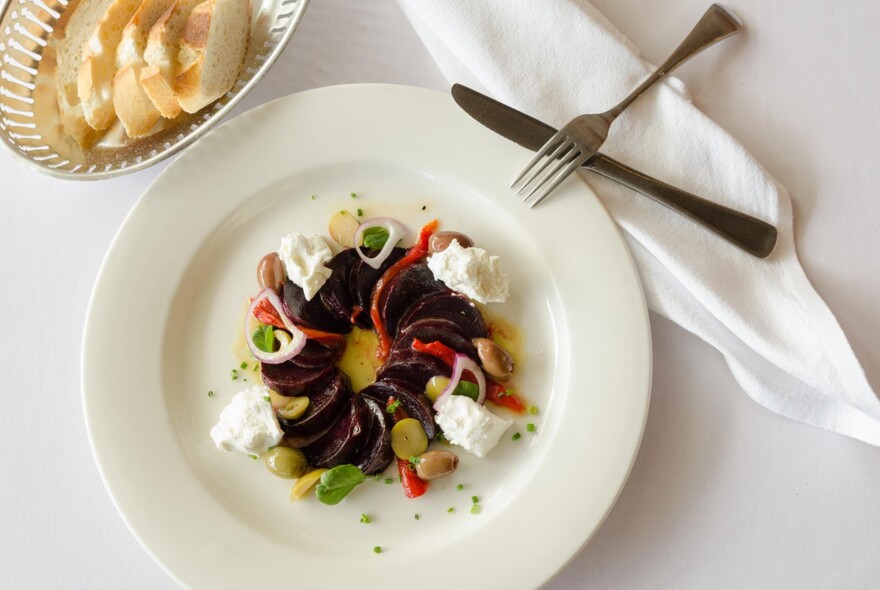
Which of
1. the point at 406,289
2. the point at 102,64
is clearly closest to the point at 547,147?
the point at 406,289

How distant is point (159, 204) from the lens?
105 inches

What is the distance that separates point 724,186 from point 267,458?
2.00 m

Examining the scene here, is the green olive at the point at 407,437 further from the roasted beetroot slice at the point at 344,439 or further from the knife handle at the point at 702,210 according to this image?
the knife handle at the point at 702,210

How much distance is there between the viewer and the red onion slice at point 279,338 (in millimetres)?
2621

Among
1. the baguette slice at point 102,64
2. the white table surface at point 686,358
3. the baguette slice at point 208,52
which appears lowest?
the white table surface at point 686,358

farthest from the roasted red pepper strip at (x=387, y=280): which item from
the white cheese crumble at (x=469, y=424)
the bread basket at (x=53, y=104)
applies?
the bread basket at (x=53, y=104)

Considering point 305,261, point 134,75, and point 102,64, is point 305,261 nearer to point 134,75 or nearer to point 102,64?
point 134,75

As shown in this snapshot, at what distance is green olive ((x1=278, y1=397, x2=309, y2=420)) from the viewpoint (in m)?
2.61

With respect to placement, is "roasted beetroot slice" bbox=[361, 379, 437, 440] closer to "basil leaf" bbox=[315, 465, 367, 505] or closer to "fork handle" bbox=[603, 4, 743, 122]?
"basil leaf" bbox=[315, 465, 367, 505]

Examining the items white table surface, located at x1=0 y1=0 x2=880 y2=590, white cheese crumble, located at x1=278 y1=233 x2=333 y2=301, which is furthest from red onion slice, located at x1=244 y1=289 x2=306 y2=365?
white table surface, located at x1=0 y1=0 x2=880 y2=590

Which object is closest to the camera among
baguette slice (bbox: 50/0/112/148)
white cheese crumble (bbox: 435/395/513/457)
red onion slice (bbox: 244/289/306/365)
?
white cheese crumble (bbox: 435/395/513/457)

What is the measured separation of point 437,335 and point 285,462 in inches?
28.3

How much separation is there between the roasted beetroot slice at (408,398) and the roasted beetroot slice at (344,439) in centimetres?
6

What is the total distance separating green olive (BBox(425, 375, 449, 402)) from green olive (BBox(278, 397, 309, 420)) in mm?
459
